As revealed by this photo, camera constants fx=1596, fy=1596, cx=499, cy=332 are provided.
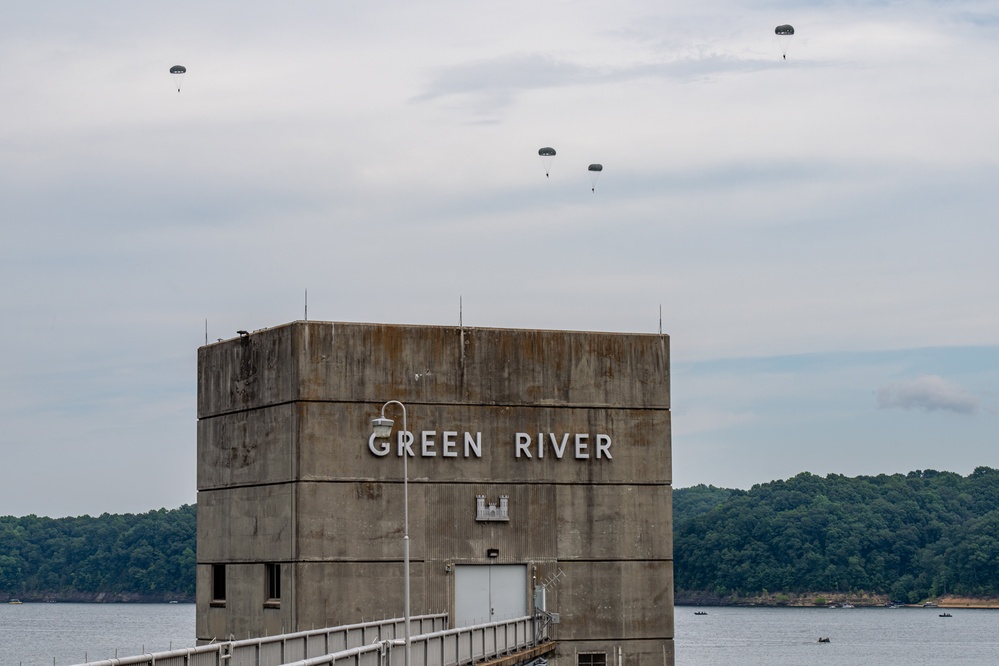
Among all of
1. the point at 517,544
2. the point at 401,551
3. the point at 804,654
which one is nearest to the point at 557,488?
the point at 517,544

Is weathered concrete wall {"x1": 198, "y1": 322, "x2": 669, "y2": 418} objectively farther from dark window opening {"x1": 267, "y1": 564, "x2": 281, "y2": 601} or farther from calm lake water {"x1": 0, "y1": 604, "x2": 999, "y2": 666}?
calm lake water {"x1": 0, "y1": 604, "x2": 999, "y2": 666}

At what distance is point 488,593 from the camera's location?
48594 millimetres

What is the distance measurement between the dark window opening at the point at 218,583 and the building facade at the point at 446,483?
0.06 metres

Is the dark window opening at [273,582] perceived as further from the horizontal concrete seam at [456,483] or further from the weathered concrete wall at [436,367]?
the weathered concrete wall at [436,367]

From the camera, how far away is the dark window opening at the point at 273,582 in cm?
4756

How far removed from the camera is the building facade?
47062 millimetres

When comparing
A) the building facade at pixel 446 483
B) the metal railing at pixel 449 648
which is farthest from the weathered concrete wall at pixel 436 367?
the metal railing at pixel 449 648

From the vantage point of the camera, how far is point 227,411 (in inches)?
1983

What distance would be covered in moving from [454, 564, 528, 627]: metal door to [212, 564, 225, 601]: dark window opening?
7.73m

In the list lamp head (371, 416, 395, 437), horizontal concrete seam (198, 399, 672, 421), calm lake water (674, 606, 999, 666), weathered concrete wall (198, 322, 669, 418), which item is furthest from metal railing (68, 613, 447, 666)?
calm lake water (674, 606, 999, 666)

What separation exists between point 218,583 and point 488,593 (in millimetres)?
8791

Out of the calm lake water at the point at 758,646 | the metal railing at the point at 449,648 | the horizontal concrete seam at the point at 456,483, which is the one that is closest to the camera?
the metal railing at the point at 449,648

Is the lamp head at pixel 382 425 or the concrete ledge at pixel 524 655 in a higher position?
the lamp head at pixel 382 425

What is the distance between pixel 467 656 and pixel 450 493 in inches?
373
